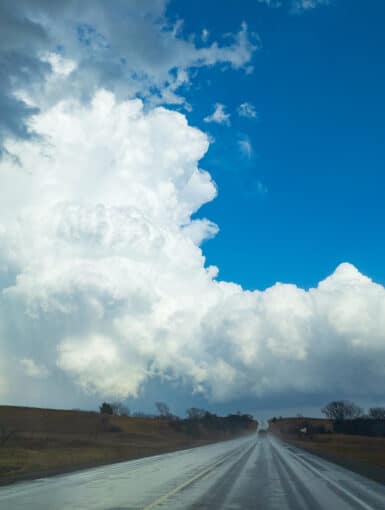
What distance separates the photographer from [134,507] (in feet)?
47.8

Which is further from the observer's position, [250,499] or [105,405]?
[105,405]

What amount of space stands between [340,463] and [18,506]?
27.9 m

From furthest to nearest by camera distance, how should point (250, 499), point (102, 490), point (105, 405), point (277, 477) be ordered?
point (105, 405) → point (277, 477) → point (102, 490) → point (250, 499)

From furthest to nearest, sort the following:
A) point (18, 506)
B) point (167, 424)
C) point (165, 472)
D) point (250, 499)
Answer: point (167, 424) < point (165, 472) < point (250, 499) < point (18, 506)

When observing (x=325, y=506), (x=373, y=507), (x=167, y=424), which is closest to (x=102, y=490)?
(x=325, y=506)

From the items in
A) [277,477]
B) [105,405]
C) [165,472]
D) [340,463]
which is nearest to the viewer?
[277,477]

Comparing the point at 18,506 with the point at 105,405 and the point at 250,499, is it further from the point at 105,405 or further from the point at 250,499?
the point at 105,405

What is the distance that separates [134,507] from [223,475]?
1164 cm

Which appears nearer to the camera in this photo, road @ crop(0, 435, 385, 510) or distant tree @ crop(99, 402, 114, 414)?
road @ crop(0, 435, 385, 510)

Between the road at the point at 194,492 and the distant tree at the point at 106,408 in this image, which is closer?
the road at the point at 194,492

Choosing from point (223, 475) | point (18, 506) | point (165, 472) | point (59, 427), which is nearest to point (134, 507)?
point (18, 506)

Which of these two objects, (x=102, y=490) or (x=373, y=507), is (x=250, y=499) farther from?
(x=102, y=490)

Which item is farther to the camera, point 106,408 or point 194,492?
point 106,408

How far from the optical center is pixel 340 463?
122 ft
